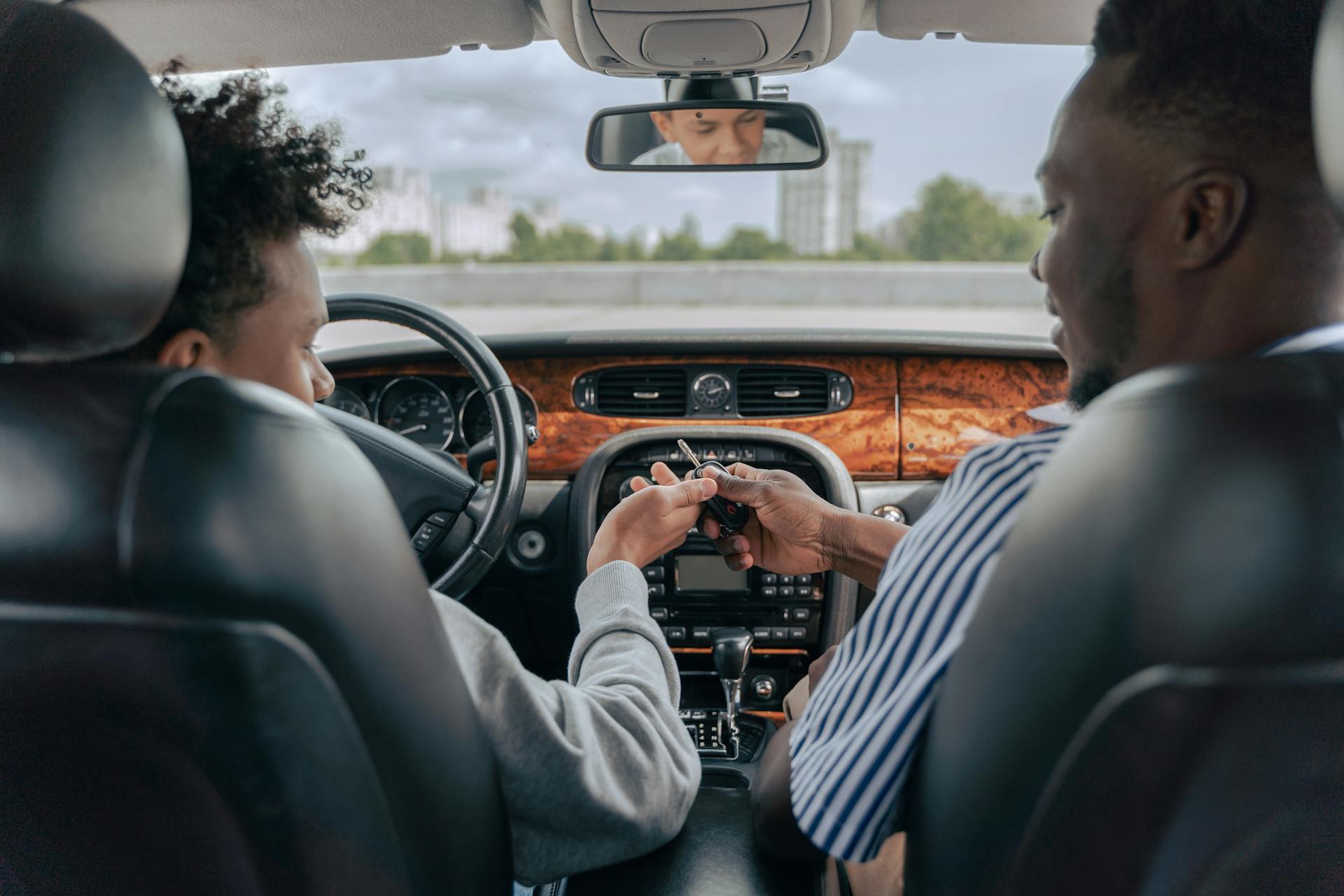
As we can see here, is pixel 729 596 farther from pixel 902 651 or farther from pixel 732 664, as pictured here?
pixel 902 651

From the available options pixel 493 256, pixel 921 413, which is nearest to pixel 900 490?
pixel 921 413

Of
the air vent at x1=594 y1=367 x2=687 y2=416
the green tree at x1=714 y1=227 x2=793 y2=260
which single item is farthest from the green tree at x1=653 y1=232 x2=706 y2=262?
the air vent at x1=594 y1=367 x2=687 y2=416

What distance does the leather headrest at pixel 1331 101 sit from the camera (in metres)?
0.90

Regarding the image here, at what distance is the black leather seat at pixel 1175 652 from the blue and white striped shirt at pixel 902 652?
104 mm

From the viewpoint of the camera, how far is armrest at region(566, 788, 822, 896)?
1565 millimetres

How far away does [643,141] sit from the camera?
2.92m

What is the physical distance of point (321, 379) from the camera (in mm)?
1488

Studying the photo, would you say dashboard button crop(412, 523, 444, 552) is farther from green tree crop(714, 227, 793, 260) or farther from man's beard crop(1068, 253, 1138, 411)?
green tree crop(714, 227, 793, 260)

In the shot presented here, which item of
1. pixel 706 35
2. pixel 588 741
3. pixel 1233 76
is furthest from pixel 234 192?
pixel 706 35

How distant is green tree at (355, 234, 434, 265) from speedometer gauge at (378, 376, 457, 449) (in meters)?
15.8

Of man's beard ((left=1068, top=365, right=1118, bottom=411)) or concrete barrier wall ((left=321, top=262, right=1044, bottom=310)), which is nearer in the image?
man's beard ((left=1068, top=365, right=1118, bottom=411))

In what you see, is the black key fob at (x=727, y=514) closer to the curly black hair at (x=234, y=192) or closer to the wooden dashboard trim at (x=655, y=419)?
the wooden dashboard trim at (x=655, y=419)

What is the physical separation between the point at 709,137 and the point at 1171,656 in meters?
2.32

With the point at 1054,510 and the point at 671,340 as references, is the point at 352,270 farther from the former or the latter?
the point at 1054,510
